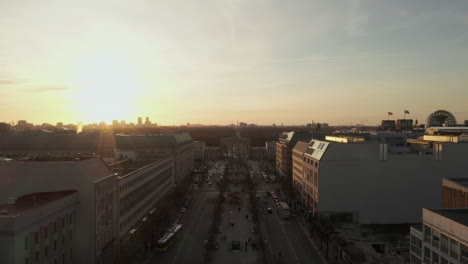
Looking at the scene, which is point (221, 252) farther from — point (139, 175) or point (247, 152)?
point (247, 152)

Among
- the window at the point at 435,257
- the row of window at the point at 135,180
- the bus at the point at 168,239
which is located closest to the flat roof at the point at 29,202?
the row of window at the point at 135,180

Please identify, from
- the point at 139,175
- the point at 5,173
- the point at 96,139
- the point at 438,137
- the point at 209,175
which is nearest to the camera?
the point at 5,173

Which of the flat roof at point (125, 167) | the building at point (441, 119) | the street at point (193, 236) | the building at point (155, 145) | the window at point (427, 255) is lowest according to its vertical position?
the street at point (193, 236)

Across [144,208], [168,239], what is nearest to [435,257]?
[168,239]

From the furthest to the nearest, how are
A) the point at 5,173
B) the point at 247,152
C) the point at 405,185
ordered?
the point at 247,152
the point at 405,185
the point at 5,173

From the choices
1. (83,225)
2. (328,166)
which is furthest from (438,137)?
(83,225)

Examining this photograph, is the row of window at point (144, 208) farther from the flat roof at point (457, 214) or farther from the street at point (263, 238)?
the flat roof at point (457, 214)

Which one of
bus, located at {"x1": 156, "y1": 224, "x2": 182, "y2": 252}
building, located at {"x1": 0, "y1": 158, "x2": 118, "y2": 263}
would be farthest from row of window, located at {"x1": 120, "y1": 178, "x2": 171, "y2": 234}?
building, located at {"x1": 0, "y1": 158, "x2": 118, "y2": 263}
